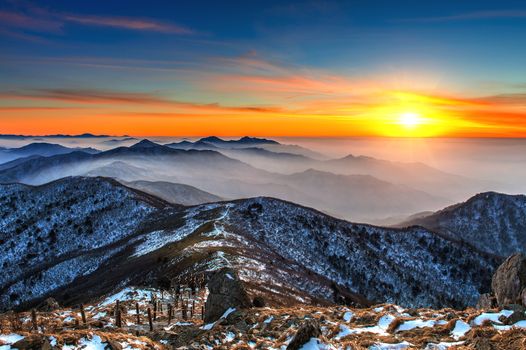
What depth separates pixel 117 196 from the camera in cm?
13825

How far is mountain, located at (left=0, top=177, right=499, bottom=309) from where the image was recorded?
2692 inches

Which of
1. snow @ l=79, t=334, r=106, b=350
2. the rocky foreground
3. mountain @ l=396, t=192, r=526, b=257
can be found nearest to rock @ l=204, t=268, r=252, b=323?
the rocky foreground

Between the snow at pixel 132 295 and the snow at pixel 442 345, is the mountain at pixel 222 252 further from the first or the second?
the snow at pixel 442 345

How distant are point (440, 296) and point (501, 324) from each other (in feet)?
297

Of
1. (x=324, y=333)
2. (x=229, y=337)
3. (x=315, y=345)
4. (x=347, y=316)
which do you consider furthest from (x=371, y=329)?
(x=229, y=337)

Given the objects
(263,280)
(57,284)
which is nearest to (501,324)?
(263,280)

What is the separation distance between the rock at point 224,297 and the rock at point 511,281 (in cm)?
2057

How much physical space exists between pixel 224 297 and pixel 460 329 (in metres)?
19.3

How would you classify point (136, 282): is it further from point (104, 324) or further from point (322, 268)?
point (322, 268)

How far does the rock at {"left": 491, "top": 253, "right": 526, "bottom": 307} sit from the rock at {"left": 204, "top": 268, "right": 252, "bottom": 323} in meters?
20.6

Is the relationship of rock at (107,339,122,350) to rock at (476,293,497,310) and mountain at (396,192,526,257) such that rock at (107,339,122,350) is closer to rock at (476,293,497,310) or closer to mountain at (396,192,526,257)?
rock at (476,293,497,310)

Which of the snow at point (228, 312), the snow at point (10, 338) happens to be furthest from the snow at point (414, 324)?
the snow at point (10, 338)

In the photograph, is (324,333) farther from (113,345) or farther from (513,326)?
(113,345)

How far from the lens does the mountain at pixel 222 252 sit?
224 ft
